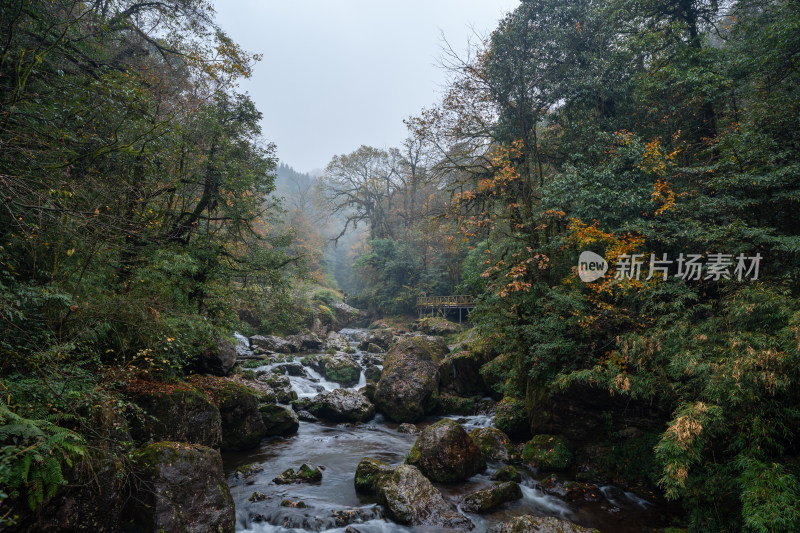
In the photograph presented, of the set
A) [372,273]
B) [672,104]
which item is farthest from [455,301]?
[672,104]

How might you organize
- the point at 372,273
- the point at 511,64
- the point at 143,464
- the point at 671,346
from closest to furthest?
the point at 143,464 < the point at 671,346 < the point at 511,64 < the point at 372,273

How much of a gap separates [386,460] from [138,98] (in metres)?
8.60

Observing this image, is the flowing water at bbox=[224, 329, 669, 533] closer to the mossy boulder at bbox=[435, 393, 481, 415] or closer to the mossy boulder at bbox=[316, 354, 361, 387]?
the mossy boulder at bbox=[435, 393, 481, 415]

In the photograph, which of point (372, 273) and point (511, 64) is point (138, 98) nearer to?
point (511, 64)

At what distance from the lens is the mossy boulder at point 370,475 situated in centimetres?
688

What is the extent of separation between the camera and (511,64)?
11.0m

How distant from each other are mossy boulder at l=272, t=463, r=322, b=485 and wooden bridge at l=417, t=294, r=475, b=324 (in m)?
15.9

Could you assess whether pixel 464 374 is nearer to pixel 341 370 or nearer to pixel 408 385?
pixel 408 385

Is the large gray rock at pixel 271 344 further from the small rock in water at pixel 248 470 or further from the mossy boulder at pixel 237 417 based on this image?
the small rock in water at pixel 248 470

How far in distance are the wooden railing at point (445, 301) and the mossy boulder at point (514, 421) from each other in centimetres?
1243

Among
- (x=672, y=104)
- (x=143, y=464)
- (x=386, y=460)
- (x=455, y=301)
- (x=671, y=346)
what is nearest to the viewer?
(x=143, y=464)

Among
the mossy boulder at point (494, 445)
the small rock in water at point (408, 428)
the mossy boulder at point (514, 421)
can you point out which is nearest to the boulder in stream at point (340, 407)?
the small rock in water at point (408, 428)

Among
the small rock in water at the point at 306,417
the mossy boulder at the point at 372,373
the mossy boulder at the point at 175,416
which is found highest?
the mossy boulder at the point at 175,416

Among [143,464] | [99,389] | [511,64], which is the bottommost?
[143,464]
